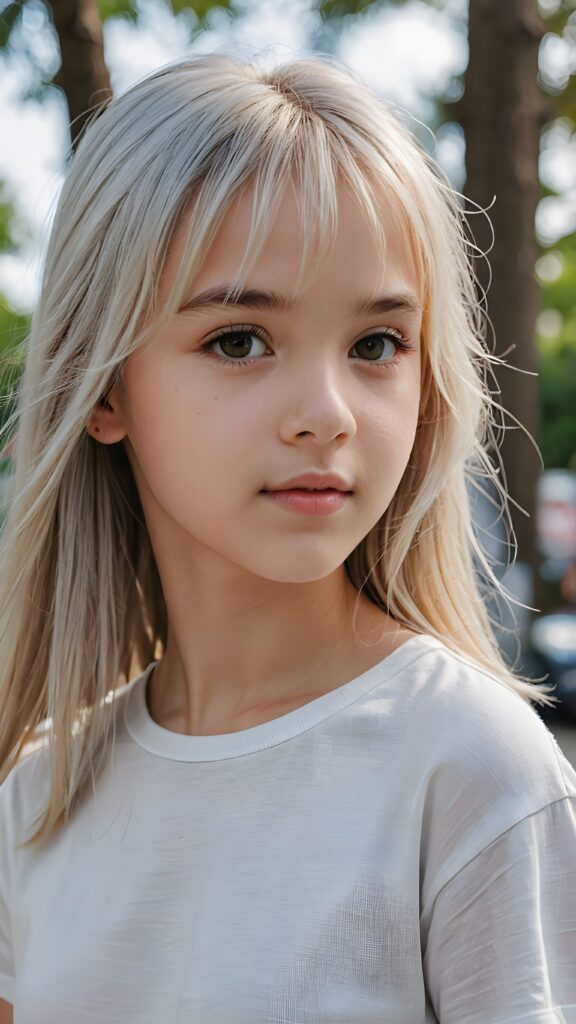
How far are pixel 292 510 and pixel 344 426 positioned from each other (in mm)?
129

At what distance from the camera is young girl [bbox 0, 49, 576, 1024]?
1525 mm

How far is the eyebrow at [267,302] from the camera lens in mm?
1617

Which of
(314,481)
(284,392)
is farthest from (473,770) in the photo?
(284,392)

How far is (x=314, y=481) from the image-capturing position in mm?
1636

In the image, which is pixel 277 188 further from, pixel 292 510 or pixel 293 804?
pixel 293 804

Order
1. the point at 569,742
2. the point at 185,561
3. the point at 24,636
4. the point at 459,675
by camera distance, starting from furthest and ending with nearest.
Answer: the point at 569,742, the point at 24,636, the point at 185,561, the point at 459,675

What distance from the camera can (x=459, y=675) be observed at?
1696 mm

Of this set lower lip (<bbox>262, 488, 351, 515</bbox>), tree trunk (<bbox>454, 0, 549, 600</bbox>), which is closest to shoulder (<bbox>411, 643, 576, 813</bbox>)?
lower lip (<bbox>262, 488, 351, 515</bbox>)

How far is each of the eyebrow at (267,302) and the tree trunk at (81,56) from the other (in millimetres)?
1428

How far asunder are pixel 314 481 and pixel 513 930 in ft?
1.94

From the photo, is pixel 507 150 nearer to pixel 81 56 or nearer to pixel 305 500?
pixel 81 56

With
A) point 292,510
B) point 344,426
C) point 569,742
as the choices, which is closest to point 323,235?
point 344,426

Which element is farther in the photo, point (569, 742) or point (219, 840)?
point (569, 742)

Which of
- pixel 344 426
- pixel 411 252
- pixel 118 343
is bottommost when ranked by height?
pixel 344 426
